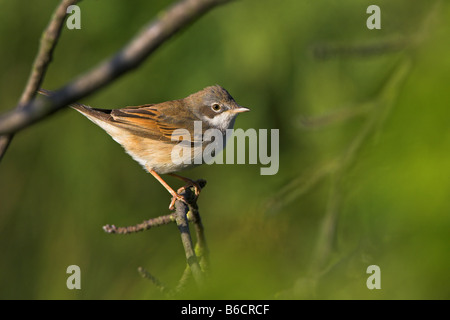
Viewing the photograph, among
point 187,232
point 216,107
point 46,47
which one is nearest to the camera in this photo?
point 46,47

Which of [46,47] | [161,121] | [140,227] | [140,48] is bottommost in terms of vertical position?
[140,48]

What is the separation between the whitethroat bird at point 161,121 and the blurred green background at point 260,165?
0.58 metres

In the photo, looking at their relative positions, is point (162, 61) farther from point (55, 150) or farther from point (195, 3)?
point (195, 3)

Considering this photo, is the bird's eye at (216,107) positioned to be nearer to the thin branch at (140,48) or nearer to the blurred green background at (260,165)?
the blurred green background at (260,165)

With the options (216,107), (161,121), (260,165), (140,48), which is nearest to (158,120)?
(161,121)

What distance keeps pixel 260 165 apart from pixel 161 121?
1.39 metres

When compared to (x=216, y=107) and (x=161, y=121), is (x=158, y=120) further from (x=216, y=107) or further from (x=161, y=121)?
(x=216, y=107)

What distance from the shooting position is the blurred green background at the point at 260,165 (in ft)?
6.03

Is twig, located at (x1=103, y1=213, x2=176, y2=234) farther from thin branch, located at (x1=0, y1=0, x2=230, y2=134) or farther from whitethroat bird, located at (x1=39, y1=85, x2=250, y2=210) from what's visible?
thin branch, located at (x1=0, y1=0, x2=230, y2=134)

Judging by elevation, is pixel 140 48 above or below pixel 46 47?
below

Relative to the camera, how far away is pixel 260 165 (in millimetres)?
5520

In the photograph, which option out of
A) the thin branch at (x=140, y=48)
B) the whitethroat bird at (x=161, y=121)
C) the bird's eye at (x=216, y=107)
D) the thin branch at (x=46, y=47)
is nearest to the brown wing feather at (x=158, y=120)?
the whitethroat bird at (x=161, y=121)

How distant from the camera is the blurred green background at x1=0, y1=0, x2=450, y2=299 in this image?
1.84m

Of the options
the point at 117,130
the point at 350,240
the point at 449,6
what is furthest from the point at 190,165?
the point at 449,6
